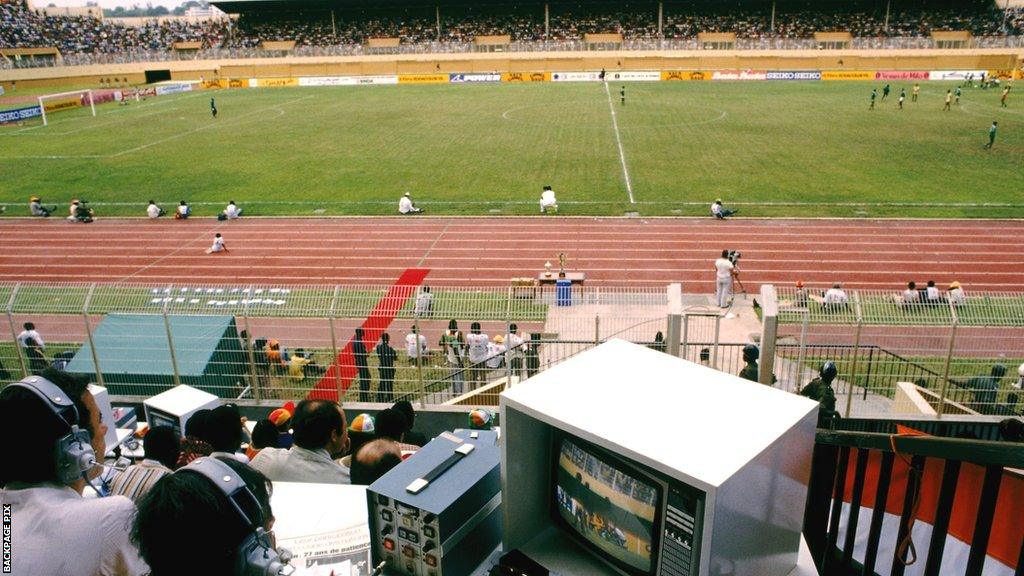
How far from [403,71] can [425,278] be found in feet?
166

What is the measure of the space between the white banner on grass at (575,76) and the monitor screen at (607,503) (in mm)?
58541

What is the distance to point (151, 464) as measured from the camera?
4.55 m

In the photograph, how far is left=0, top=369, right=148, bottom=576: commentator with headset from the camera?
2.83 m

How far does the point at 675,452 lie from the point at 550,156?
2722 centimetres

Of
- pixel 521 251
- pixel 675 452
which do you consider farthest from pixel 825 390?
pixel 521 251

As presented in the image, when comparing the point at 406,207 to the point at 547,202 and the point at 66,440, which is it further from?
the point at 66,440

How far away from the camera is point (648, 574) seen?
288cm

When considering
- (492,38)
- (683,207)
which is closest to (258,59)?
(492,38)

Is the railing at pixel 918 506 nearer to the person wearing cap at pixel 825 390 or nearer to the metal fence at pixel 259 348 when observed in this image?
the person wearing cap at pixel 825 390

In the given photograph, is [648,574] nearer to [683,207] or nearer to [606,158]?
[683,207]

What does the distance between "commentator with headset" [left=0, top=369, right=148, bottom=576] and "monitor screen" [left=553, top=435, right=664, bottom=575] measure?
73.4 inches

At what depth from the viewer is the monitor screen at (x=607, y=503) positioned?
8.98ft

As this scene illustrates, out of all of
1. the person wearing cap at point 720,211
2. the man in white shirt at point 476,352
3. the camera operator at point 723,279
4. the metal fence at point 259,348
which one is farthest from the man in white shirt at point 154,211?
the camera operator at point 723,279

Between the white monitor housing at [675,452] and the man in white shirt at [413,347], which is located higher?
the white monitor housing at [675,452]
